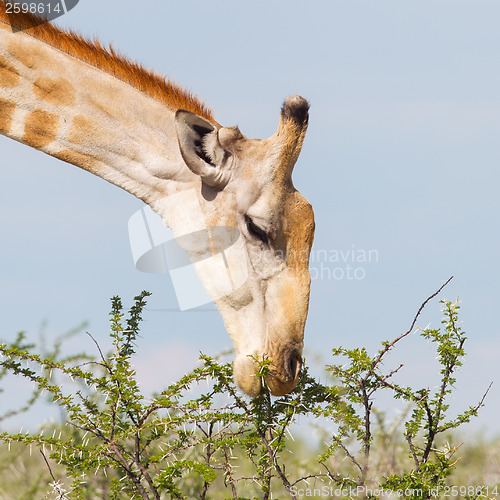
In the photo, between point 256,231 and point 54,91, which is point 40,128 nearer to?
point 54,91

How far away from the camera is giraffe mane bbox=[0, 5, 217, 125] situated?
6312mm

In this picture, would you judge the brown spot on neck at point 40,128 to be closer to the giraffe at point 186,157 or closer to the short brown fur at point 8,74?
the giraffe at point 186,157

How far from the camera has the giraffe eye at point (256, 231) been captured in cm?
579

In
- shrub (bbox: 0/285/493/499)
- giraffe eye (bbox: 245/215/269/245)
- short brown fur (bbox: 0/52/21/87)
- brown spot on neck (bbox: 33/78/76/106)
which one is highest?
short brown fur (bbox: 0/52/21/87)

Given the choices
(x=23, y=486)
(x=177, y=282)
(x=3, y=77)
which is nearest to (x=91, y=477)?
(x=23, y=486)

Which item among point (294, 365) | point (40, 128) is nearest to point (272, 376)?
point (294, 365)

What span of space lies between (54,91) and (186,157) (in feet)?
4.62

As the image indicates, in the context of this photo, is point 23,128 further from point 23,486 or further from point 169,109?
point 23,486

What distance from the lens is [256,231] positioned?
5.82m

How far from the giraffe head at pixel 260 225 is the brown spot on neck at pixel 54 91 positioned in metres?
1.23

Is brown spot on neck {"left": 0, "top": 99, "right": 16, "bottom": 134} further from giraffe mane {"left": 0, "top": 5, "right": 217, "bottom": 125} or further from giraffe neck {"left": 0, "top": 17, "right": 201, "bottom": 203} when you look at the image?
giraffe mane {"left": 0, "top": 5, "right": 217, "bottom": 125}

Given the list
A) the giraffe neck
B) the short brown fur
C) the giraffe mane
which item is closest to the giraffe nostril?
the giraffe neck

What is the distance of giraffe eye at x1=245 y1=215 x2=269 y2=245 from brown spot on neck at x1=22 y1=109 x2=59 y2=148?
189 centimetres

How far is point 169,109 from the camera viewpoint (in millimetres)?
6270
